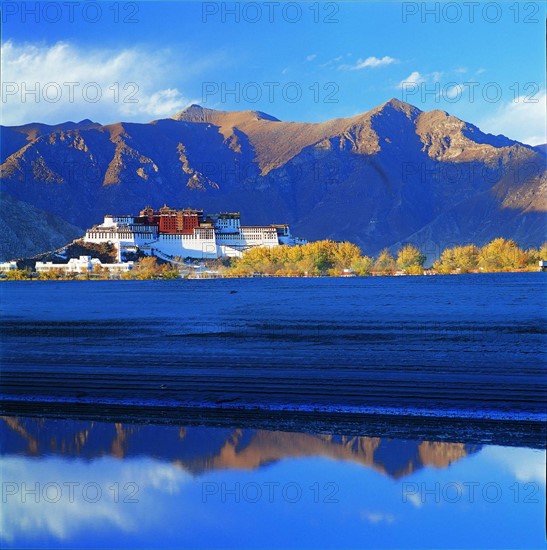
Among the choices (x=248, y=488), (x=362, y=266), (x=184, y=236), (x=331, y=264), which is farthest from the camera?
(x=184, y=236)

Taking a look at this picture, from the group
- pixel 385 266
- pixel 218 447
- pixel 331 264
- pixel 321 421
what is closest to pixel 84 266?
pixel 331 264

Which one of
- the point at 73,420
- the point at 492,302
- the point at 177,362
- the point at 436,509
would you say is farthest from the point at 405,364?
the point at 492,302

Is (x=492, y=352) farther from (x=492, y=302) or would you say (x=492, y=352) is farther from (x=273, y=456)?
(x=492, y=302)

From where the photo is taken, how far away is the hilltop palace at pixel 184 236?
448 ft

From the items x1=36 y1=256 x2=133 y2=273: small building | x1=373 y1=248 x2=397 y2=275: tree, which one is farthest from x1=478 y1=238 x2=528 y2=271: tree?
x1=36 y1=256 x2=133 y2=273: small building

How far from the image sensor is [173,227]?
14638 centimetres

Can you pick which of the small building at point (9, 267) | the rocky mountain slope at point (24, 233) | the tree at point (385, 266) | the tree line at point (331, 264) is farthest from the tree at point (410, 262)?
the rocky mountain slope at point (24, 233)

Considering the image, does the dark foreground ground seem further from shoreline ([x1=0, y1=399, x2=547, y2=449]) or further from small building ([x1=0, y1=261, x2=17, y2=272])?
small building ([x1=0, y1=261, x2=17, y2=272])

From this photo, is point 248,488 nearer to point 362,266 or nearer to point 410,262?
point 362,266

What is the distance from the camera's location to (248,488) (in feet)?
22.0

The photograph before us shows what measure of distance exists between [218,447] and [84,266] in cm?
12046

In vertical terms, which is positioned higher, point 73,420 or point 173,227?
point 173,227

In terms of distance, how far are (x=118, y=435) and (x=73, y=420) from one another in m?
1.01

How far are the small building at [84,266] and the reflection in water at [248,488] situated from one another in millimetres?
116105
